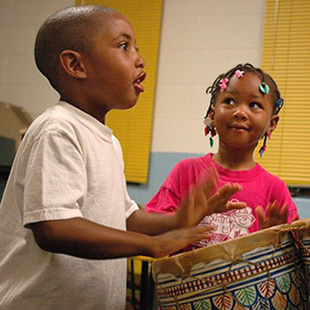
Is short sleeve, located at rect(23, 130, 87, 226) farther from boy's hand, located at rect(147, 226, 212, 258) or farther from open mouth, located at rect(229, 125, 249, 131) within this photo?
open mouth, located at rect(229, 125, 249, 131)

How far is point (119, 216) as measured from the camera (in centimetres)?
110

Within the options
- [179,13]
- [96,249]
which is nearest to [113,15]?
[96,249]

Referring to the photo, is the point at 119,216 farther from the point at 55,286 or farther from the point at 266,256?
the point at 266,256

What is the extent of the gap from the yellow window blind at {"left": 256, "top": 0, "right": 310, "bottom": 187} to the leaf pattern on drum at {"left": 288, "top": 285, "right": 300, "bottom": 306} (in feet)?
7.12

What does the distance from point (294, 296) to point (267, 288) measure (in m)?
0.06

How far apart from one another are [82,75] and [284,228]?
567 mm

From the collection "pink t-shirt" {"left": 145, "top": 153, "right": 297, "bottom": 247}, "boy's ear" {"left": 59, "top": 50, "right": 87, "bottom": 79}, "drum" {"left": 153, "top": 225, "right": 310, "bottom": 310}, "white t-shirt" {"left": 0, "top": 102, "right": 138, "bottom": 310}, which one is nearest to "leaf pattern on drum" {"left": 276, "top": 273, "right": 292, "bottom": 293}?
"drum" {"left": 153, "top": 225, "right": 310, "bottom": 310}

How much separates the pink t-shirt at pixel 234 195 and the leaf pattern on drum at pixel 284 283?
47 centimetres

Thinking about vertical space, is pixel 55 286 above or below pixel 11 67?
below

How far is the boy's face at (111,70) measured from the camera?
3.75 ft

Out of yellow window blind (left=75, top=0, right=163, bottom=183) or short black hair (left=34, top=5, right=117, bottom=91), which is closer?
short black hair (left=34, top=5, right=117, bottom=91)

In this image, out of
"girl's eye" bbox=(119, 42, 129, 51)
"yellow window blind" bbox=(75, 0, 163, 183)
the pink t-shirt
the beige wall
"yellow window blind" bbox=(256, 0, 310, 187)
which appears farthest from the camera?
"yellow window blind" bbox=(75, 0, 163, 183)

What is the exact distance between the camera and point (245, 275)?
908 millimetres

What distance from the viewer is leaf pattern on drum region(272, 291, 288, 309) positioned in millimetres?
905
